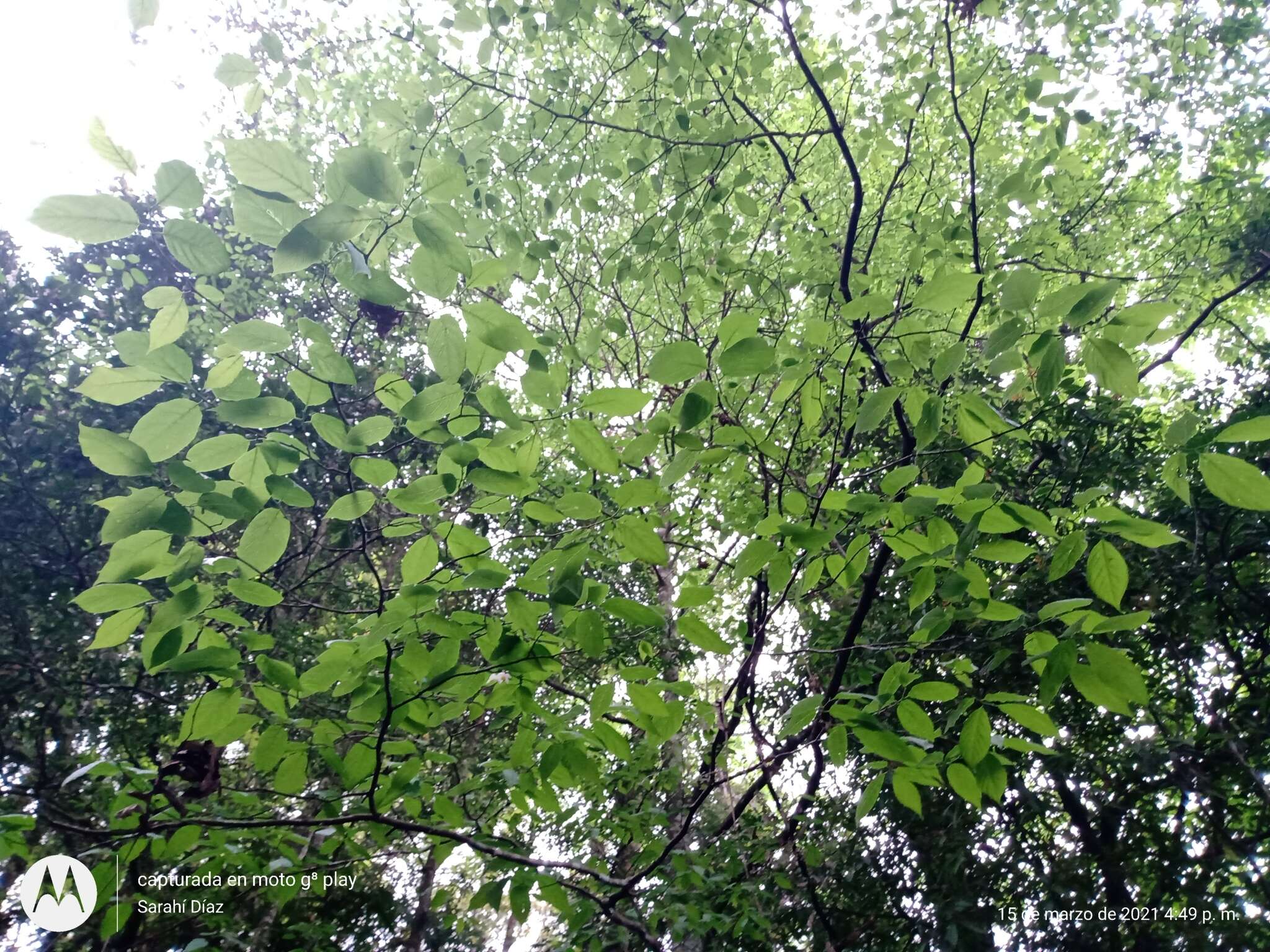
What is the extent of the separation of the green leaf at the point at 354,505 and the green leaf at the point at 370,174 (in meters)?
0.58

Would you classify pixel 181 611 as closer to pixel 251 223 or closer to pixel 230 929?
pixel 251 223

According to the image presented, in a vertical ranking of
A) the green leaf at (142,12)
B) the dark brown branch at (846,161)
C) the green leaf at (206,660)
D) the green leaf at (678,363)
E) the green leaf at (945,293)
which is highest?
the dark brown branch at (846,161)

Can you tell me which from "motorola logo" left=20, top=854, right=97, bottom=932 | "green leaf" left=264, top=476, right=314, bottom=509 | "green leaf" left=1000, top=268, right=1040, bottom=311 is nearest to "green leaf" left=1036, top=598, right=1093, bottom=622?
"green leaf" left=1000, top=268, right=1040, bottom=311

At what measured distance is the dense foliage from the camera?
1046mm

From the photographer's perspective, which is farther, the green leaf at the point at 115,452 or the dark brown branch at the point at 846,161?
the dark brown branch at the point at 846,161

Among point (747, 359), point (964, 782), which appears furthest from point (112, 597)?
point (964, 782)

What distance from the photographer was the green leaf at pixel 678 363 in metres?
1.02

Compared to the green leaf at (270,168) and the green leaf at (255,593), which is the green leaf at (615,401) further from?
the green leaf at (255,593)

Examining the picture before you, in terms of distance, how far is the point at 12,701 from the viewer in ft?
15.9

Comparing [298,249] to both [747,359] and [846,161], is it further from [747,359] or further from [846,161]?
[846,161]

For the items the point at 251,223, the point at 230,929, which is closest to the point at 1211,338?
the point at 251,223

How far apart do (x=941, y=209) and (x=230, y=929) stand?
625 centimetres

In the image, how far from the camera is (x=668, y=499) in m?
1.41

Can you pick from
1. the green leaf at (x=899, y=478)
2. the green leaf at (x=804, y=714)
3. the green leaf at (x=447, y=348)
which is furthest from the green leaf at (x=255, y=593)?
the green leaf at (x=899, y=478)
